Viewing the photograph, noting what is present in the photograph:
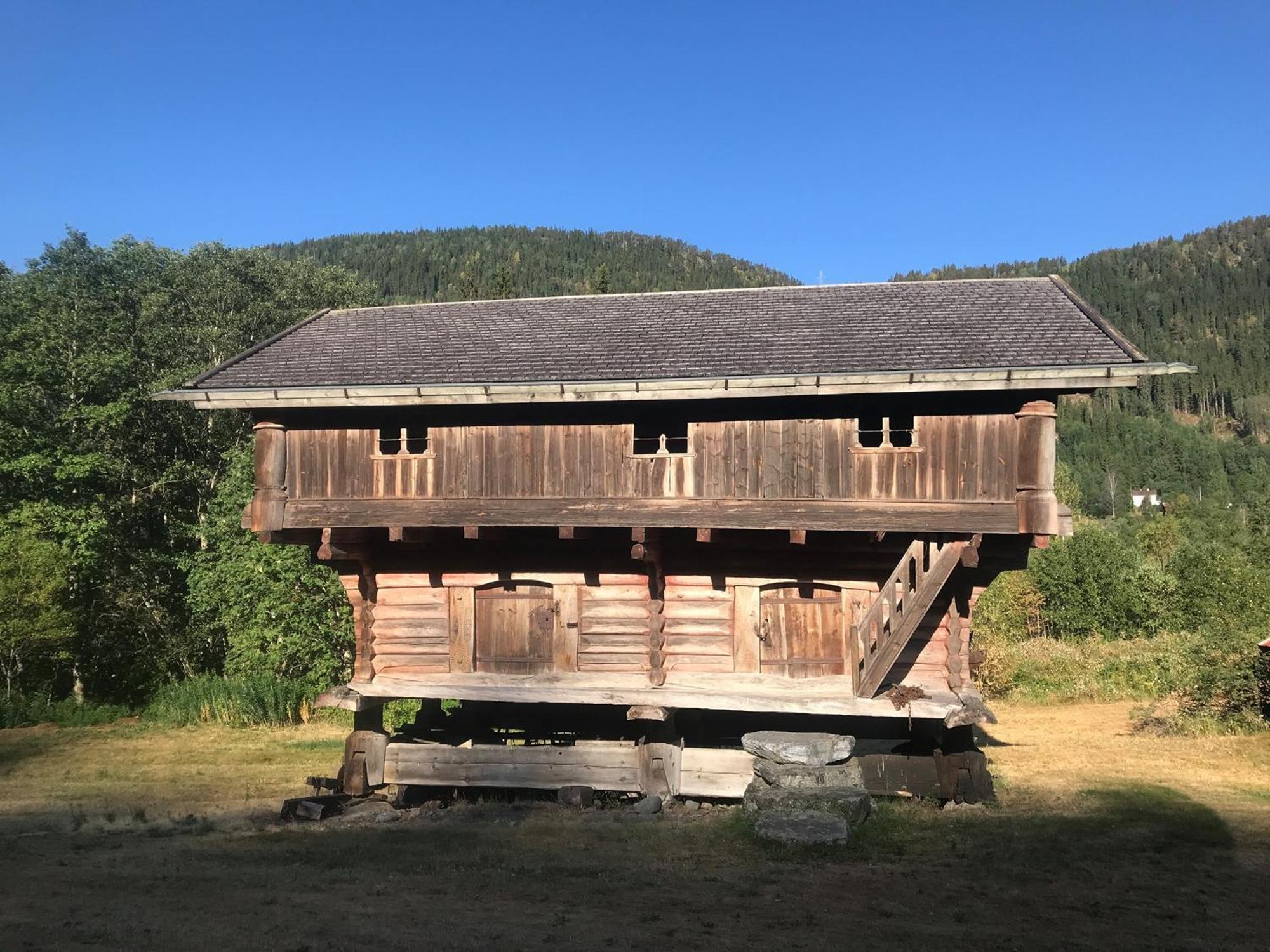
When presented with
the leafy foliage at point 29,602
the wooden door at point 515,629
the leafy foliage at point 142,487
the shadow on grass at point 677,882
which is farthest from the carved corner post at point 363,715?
the leafy foliage at point 29,602

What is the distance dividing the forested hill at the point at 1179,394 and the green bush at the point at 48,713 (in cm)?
11261

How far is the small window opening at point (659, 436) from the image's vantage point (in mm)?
14531

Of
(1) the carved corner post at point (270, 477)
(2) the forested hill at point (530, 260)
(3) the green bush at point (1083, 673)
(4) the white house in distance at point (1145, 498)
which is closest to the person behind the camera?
(1) the carved corner post at point (270, 477)

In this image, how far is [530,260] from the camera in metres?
106

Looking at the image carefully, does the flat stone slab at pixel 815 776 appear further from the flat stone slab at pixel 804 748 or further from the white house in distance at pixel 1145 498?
the white house in distance at pixel 1145 498

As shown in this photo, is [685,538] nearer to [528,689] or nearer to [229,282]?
[528,689]

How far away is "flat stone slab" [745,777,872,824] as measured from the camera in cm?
1311

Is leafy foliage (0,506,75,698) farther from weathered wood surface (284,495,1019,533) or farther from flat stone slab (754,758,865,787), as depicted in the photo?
flat stone slab (754,758,865,787)

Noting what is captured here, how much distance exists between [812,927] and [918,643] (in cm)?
636

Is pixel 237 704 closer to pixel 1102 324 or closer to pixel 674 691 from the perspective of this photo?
pixel 674 691

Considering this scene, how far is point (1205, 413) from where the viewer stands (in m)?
168

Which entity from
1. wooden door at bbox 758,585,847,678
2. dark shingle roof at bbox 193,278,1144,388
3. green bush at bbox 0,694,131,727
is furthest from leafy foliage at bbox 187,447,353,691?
wooden door at bbox 758,585,847,678

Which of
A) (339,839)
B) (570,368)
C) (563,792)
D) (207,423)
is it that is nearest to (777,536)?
(570,368)

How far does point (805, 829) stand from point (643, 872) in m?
2.37
